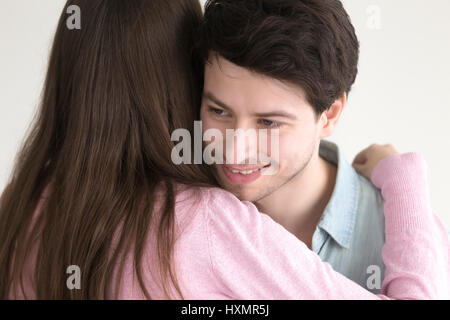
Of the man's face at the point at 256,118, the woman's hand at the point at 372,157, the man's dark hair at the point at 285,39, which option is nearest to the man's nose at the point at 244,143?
the man's face at the point at 256,118

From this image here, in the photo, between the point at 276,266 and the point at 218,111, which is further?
the point at 218,111

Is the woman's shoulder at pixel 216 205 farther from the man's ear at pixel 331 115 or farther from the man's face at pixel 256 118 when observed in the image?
the man's ear at pixel 331 115

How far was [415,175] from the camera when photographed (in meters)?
1.51

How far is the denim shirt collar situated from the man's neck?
7cm

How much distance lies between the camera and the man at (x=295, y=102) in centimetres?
132

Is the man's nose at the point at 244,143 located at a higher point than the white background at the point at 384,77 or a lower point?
lower

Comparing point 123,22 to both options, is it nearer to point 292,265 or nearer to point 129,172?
point 129,172

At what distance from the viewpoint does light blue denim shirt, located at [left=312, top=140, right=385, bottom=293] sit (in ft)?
4.96

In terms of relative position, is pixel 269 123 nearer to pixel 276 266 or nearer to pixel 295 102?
pixel 295 102

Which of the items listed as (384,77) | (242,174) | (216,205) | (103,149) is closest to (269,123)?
(242,174)

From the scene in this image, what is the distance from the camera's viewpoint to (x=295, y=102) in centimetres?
138

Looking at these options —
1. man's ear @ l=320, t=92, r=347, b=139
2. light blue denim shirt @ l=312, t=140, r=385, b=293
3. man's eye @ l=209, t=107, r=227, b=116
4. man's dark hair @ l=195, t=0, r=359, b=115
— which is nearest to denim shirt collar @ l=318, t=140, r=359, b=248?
light blue denim shirt @ l=312, t=140, r=385, b=293

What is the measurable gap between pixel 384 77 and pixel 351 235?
1.09 m

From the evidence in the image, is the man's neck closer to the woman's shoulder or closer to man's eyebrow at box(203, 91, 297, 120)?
man's eyebrow at box(203, 91, 297, 120)
